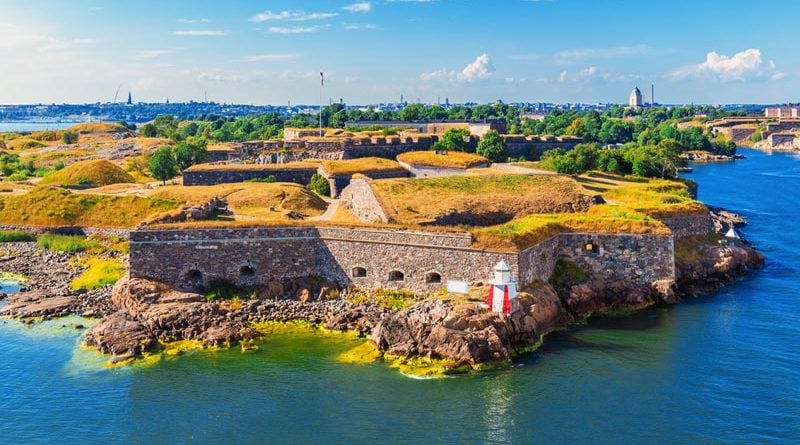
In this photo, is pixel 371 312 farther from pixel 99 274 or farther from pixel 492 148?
pixel 492 148

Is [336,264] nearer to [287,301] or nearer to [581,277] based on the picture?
[287,301]

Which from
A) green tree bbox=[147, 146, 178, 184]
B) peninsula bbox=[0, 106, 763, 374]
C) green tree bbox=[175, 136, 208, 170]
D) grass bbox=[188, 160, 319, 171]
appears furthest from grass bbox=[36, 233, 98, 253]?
green tree bbox=[175, 136, 208, 170]

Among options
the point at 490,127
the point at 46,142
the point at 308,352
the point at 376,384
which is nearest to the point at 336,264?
the point at 308,352

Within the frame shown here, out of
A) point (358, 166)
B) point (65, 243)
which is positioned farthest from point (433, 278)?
point (65, 243)

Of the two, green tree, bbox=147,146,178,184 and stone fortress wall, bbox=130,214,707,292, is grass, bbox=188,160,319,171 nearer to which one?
green tree, bbox=147,146,178,184

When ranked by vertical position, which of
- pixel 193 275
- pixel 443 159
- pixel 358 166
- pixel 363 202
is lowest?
pixel 193 275

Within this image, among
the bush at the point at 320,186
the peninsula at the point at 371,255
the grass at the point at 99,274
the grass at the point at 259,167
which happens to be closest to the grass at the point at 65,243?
the peninsula at the point at 371,255
